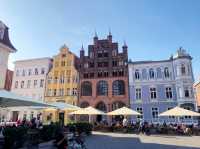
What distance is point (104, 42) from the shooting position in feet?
131

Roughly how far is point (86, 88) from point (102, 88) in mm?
3254

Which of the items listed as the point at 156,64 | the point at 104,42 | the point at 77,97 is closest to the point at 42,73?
the point at 77,97

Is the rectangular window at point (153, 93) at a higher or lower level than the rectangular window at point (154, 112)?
higher

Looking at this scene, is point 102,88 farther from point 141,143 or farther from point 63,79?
point 141,143

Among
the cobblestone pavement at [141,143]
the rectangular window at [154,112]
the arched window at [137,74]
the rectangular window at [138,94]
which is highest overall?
the arched window at [137,74]

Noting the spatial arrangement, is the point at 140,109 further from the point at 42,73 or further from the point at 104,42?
the point at 42,73

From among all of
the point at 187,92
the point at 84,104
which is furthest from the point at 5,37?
the point at 187,92

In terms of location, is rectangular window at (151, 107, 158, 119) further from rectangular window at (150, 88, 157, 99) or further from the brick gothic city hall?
the brick gothic city hall

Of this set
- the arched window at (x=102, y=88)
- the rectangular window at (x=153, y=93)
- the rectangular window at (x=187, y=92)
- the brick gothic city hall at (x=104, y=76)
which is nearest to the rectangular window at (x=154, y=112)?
the rectangular window at (x=153, y=93)

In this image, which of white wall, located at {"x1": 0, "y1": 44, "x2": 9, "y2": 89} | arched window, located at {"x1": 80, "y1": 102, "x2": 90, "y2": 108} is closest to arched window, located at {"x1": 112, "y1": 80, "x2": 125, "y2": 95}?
arched window, located at {"x1": 80, "y1": 102, "x2": 90, "y2": 108}

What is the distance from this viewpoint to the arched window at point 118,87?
36666mm

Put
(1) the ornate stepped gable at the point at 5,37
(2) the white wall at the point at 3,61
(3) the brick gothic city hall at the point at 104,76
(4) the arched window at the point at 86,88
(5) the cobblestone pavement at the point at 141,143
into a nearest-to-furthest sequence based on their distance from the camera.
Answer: (5) the cobblestone pavement at the point at 141,143 < (2) the white wall at the point at 3,61 < (1) the ornate stepped gable at the point at 5,37 < (3) the brick gothic city hall at the point at 104,76 < (4) the arched window at the point at 86,88

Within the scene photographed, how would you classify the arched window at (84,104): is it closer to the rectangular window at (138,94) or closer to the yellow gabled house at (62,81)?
the yellow gabled house at (62,81)

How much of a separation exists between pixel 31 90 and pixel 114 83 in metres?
18.4
